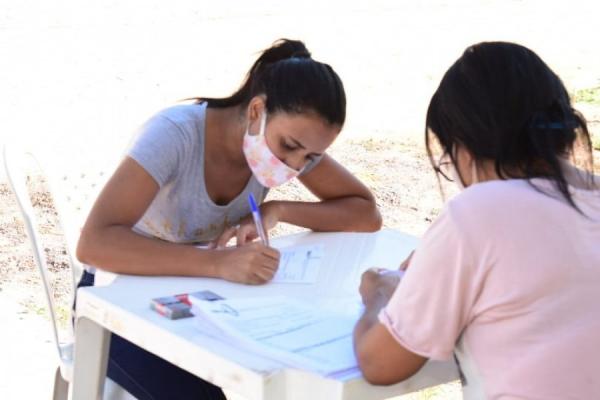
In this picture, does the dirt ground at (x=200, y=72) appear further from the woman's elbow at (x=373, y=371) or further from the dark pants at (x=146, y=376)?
the woman's elbow at (x=373, y=371)

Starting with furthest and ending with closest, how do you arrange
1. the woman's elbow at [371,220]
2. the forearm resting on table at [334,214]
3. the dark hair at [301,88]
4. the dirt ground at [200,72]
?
the dirt ground at [200,72]
the woman's elbow at [371,220]
the forearm resting on table at [334,214]
the dark hair at [301,88]

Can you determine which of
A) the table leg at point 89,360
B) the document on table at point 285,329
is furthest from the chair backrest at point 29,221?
the document on table at point 285,329

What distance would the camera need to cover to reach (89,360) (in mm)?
1989

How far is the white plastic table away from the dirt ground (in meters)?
0.76

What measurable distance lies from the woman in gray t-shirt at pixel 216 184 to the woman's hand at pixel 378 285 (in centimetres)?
29

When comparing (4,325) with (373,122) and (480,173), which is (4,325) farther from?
(373,122)

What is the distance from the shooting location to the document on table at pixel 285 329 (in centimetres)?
158

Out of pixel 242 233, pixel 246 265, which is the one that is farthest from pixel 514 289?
pixel 242 233

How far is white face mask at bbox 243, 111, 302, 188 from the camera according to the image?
2326 mm

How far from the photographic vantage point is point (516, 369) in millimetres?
1455

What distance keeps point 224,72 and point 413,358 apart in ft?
20.7

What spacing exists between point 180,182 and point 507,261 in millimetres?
1112

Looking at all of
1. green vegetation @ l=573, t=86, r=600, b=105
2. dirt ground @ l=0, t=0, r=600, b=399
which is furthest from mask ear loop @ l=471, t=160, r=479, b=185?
green vegetation @ l=573, t=86, r=600, b=105

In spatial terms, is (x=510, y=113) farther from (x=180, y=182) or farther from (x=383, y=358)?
(x=180, y=182)
